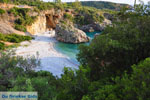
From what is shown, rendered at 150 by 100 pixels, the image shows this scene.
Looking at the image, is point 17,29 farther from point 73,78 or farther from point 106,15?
point 106,15

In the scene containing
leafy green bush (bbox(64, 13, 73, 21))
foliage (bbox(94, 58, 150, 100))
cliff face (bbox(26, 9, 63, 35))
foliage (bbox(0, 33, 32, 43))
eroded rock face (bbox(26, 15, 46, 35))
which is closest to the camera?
foliage (bbox(94, 58, 150, 100))

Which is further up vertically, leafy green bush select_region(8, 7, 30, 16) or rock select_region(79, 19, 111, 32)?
leafy green bush select_region(8, 7, 30, 16)

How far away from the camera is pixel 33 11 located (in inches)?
1537

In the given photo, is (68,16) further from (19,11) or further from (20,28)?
(20,28)

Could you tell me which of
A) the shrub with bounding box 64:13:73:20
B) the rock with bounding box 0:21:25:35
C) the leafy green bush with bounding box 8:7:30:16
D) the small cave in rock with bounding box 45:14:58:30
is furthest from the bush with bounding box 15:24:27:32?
the shrub with bounding box 64:13:73:20

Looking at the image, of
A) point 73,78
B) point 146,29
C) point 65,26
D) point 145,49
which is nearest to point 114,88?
point 73,78

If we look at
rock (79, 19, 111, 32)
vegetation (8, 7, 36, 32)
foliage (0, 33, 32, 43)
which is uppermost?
vegetation (8, 7, 36, 32)

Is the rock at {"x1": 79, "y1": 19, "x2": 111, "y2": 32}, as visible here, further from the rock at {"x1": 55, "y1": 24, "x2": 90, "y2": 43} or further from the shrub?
the rock at {"x1": 55, "y1": 24, "x2": 90, "y2": 43}

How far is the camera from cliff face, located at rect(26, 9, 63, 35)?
39875 mm

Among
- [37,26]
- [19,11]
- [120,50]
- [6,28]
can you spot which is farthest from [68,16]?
[120,50]

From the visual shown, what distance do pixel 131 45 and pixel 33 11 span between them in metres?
36.9

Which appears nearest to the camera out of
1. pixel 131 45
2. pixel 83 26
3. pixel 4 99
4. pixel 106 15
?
pixel 4 99

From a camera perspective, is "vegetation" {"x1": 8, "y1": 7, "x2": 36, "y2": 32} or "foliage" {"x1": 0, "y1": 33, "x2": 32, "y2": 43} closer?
"foliage" {"x1": 0, "y1": 33, "x2": 32, "y2": 43}

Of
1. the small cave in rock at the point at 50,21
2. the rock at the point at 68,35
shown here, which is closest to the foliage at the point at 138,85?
the rock at the point at 68,35
